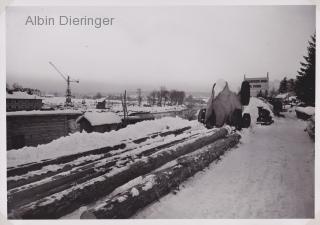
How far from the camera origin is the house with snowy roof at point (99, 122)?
3723mm

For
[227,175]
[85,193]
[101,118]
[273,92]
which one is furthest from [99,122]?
[273,92]

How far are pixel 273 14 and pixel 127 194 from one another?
285cm

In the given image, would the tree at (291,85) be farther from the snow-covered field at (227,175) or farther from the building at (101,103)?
the building at (101,103)

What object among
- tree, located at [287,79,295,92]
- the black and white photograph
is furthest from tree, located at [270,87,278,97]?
tree, located at [287,79,295,92]

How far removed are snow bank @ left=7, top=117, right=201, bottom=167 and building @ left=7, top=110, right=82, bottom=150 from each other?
8 cm

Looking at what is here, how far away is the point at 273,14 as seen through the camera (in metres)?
3.59

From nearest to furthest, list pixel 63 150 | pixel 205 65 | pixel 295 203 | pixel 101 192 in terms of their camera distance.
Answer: pixel 101 192
pixel 295 203
pixel 63 150
pixel 205 65

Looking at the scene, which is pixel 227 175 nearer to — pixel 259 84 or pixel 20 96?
pixel 259 84

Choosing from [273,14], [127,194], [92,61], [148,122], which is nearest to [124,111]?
[148,122]

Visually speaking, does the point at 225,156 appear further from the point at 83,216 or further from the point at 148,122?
the point at 83,216

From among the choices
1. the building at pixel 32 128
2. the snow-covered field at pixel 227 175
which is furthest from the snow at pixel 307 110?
the building at pixel 32 128

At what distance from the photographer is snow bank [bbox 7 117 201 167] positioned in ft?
10.8

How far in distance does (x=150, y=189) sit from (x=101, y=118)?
1355 millimetres

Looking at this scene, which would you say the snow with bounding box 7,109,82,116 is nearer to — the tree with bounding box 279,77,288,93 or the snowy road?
the snowy road
